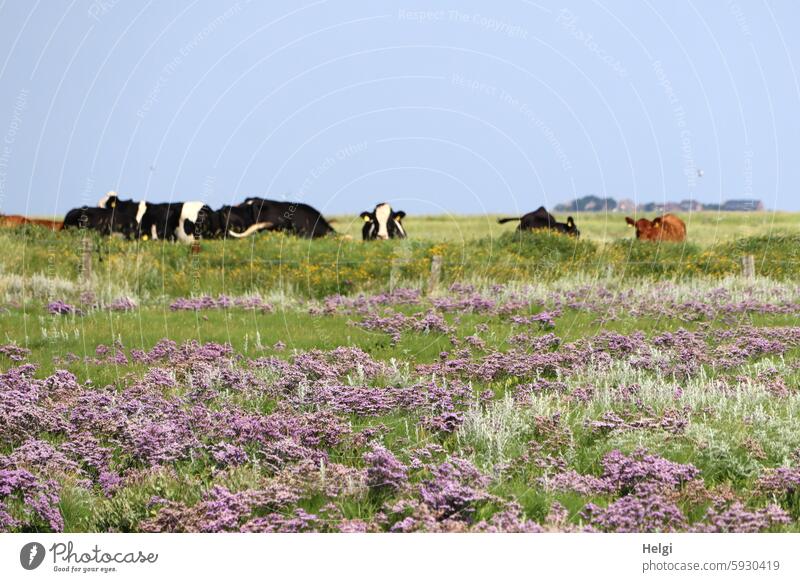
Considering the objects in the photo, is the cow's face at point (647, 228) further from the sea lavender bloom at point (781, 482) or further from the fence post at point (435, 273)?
the sea lavender bloom at point (781, 482)

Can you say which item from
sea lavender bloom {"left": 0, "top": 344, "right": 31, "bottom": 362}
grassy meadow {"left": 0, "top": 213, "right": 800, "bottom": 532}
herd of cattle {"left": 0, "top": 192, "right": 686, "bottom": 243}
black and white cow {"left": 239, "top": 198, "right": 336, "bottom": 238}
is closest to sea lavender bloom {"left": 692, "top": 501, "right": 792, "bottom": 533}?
grassy meadow {"left": 0, "top": 213, "right": 800, "bottom": 532}

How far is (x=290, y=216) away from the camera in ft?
133

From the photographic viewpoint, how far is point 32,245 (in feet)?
110

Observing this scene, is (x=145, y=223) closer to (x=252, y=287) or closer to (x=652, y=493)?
(x=252, y=287)

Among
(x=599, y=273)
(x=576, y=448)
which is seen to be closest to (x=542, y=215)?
(x=599, y=273)

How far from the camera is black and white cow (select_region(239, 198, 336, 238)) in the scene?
40.6 m

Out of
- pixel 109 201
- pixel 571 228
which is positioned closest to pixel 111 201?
pixel 109 201

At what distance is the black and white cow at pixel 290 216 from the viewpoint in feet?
133

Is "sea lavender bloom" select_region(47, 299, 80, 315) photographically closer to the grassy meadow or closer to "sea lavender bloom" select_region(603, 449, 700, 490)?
the grassy meadow

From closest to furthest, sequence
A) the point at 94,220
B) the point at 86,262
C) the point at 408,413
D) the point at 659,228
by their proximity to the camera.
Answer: the point at 408,413
the point at 86,262
the point at 94,220
the point at 659,228

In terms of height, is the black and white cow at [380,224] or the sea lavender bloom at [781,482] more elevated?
the black and white cow at [380,224]

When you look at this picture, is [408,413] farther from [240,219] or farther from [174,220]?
[174,220]

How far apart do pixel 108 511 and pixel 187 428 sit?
6.36ft

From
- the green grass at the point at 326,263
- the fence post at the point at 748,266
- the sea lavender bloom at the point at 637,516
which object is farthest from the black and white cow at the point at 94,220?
the sea lavender bloom at the point at 637,516
